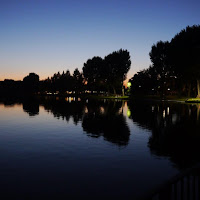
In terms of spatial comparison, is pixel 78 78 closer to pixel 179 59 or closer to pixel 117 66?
pixel 117 66

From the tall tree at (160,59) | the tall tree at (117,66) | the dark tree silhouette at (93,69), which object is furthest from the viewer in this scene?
the dark tree silhouette at (93,69)

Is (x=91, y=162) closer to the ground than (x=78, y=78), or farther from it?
closer to the ground

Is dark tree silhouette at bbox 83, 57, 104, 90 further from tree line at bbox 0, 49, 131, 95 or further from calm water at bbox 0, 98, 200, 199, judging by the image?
calm water at bbox 0, 98, 200, 199

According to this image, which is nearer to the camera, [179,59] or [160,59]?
[179,59]

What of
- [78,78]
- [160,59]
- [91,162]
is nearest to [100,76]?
[160,59]

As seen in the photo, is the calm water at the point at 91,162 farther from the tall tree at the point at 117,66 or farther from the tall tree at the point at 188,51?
the tall tree at the point at 117,66

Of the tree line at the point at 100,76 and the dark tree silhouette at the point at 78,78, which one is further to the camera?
the dark tree silhouette at the point at 78,78

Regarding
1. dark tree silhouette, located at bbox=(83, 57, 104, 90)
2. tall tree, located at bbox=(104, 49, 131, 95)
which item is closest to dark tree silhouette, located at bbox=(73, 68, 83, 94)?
dark tree silhouette, located at bbox=(83, 57, 104, 90)

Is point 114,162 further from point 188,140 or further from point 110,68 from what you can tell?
point 110,68

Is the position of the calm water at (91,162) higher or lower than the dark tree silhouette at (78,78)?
lower

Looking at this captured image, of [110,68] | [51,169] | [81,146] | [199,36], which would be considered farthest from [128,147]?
[110,68]

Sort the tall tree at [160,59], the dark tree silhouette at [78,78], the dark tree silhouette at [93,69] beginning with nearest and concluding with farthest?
the tall tree at [160,59] → the dark tree silhouette at [93,69] → the dark tree silhouette at [78,78]

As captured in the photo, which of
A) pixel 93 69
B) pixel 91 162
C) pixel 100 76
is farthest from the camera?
pixel 93 69

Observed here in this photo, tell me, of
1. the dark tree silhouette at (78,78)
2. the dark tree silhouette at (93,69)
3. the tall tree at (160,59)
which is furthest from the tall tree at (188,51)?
the dark tree silhouette at (78,78)
